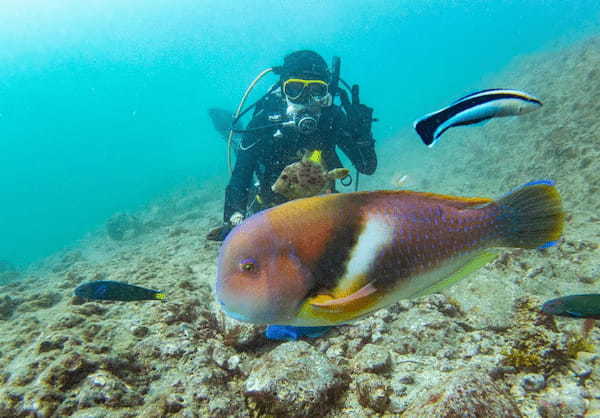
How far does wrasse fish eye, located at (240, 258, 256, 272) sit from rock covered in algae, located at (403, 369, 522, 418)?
1.29m

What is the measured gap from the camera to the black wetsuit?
15.6 ft

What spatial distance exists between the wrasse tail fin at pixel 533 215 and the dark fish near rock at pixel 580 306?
4.66ft

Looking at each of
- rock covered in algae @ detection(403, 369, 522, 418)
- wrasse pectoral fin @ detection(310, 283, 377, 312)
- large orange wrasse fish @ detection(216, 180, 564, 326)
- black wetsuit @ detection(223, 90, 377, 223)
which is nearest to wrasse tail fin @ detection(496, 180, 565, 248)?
large orange wrasse fish @ detection(216, 180, 564, 326)

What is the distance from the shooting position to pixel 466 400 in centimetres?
140

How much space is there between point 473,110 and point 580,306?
149 centimetres

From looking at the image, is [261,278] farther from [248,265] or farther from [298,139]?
[298,139]

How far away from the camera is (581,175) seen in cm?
641

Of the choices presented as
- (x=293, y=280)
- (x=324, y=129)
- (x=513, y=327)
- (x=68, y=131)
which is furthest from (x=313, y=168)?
(x=68, y=131)

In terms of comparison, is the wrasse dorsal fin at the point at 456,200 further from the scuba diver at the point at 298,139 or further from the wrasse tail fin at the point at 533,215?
the scuba diver at the point at 298,139

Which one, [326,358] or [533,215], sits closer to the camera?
[533,215]

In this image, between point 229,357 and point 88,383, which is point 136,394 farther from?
point 229,357

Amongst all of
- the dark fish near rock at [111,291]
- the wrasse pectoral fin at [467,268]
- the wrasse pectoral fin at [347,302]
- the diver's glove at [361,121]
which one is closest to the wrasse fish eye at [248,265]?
the wrasse pectoral fin at [347,302]

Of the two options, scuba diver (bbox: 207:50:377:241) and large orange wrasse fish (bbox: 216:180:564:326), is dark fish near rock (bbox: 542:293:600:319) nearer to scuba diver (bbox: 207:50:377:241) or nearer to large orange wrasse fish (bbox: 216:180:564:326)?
large orange wrasse fish (bbox: 216:180:564:326)

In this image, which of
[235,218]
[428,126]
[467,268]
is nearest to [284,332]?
[467,268]
